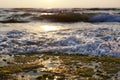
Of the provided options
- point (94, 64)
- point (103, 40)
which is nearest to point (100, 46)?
point (103, 40)

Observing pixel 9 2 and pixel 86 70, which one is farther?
pixel 9 2

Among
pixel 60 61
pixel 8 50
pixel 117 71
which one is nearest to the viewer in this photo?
pixel 117 71

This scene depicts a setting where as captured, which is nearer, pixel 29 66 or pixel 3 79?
pixel 3 79

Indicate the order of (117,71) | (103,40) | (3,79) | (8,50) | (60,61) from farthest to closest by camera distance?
(103,40) → (8,50) → (60,61) → (117,71) → (3,79)

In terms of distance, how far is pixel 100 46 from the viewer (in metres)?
10.4

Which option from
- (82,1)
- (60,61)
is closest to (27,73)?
(60,61)

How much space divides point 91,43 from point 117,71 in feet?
10.9

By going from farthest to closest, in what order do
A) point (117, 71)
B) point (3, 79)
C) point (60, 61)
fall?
point (60, 61) < point (117, 71) < point (3, 79)

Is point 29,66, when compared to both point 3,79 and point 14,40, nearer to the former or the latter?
point 3,79

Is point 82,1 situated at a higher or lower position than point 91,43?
higher

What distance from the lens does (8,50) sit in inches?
399

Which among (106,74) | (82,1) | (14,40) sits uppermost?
(82,1)

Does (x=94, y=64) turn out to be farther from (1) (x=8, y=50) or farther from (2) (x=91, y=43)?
(1) (x=8, y=50)

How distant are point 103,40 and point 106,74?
172 inches
